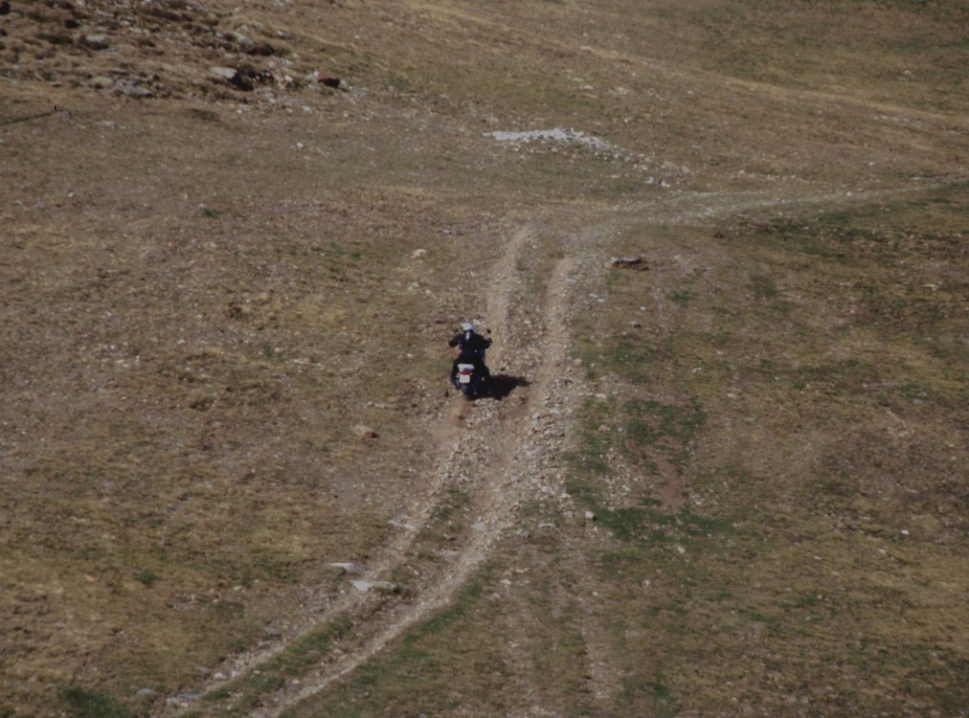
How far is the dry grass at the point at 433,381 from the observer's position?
17.4 m

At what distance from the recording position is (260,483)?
72.1 feet

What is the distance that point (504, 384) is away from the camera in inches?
1126

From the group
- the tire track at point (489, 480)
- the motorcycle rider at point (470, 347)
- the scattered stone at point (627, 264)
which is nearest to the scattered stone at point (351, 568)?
the tire track at point (489, 480)

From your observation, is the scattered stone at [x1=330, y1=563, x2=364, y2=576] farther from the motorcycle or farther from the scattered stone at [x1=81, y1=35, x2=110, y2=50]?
the scattered stone at [x1=81, y1=35, x2=110, y2=50]

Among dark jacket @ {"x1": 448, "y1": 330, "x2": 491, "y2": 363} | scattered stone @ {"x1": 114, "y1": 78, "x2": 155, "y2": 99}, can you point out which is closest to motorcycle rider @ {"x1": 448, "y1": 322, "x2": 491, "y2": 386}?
dark jacket @ {"x1": 448, "y1": 330, "x2": 491, "y2": 363}

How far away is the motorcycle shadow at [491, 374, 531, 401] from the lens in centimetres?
2806

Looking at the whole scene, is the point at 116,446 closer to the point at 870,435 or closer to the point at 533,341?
the point at 533,341

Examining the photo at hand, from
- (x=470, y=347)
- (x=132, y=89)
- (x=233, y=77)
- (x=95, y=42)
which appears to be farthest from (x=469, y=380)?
(x=95, y=42)

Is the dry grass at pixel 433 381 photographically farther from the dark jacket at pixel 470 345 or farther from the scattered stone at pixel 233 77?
the dark jacket at pixel 470 345

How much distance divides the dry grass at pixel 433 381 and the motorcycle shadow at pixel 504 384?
1604 mm

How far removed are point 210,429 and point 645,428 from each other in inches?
428

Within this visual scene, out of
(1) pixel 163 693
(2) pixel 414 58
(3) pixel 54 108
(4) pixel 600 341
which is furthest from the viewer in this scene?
(2) pixel 414 58

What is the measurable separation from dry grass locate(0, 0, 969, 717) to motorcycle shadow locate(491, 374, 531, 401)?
1604mm

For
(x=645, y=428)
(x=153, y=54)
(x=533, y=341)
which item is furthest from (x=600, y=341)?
(x=153, y=54)
